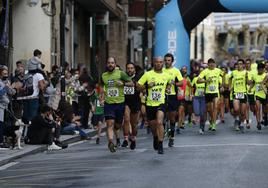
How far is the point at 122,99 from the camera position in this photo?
17.9 metres

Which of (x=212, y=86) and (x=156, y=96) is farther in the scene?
(x=212, y=86)

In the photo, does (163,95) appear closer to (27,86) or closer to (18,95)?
(18,95)

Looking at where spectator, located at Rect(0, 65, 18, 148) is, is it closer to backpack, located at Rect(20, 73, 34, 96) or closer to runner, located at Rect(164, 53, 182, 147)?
backpack, located at Rect(20, 73, 34, 96)

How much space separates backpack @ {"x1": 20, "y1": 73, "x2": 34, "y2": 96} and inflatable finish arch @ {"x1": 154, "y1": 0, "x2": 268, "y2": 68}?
412 inches

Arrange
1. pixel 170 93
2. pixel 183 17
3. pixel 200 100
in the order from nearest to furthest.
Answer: pixel 170 93 < pixel 200 100 < pixel 183 17

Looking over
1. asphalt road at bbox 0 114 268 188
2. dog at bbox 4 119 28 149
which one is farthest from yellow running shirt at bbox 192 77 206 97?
dog at bbox 4 119 28 149

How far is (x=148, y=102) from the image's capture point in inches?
675

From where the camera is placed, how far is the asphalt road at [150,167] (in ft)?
39.8

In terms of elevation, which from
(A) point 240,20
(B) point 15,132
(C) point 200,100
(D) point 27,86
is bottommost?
(B) point 15,132

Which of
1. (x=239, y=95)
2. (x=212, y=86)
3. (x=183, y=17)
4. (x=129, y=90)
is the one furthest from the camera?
(x=183, y=17)

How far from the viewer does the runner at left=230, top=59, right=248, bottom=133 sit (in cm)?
2367

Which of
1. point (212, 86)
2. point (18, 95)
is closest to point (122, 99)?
point (18, 95)

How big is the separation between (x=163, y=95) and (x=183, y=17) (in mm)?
13822

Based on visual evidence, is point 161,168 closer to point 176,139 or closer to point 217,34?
point 176,139
